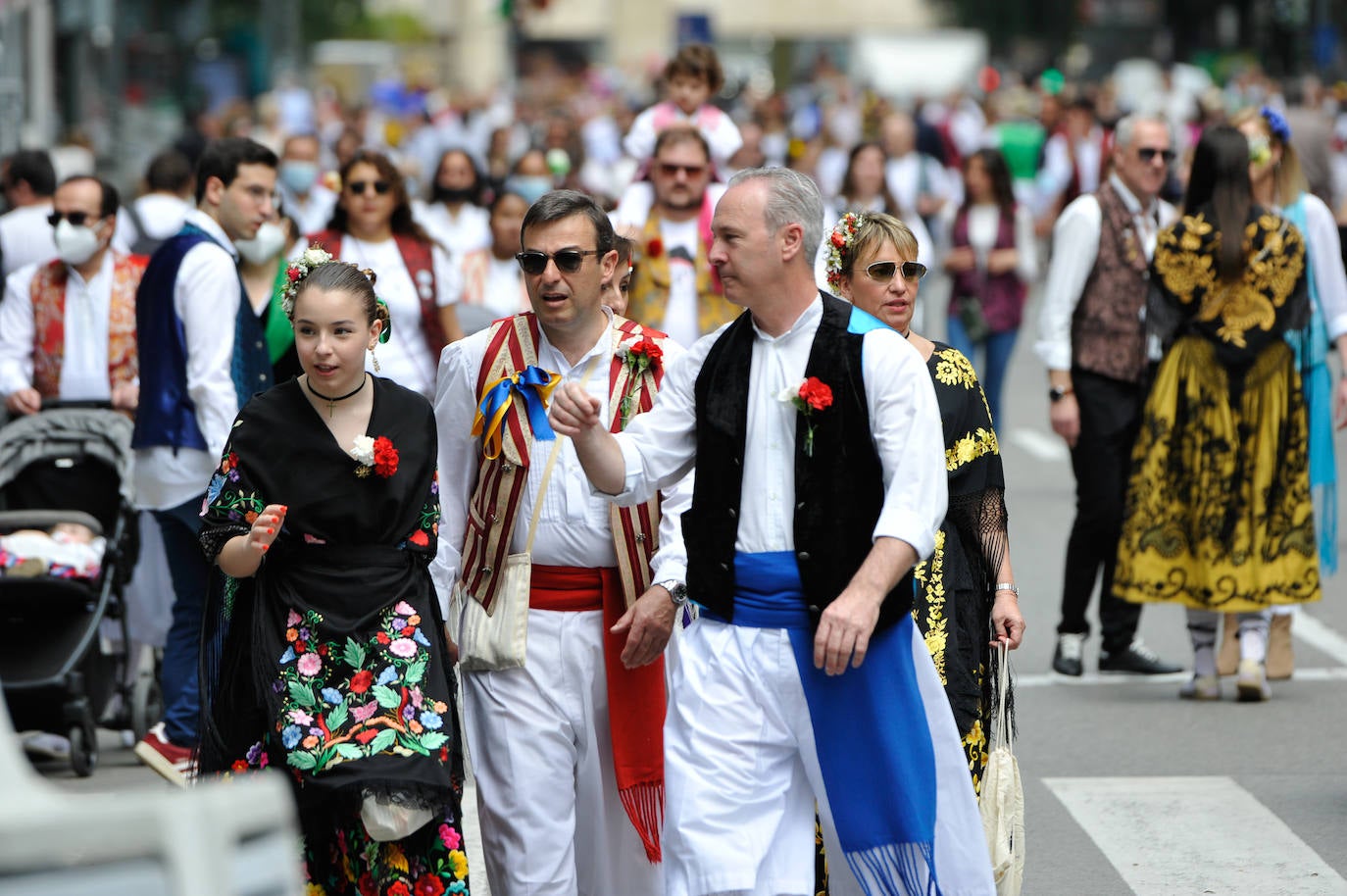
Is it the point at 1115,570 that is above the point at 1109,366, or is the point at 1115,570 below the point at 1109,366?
below

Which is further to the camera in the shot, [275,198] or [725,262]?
[275,198]

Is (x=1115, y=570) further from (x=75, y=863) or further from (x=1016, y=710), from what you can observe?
(x=75, y=863)

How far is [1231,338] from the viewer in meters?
9.02

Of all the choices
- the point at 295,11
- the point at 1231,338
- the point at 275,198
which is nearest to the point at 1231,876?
the point at 1231,338

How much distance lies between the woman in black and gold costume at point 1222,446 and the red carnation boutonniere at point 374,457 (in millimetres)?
4441

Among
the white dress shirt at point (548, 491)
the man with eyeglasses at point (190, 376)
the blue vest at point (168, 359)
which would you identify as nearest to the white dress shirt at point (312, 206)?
the man with eyeglasses at point (190, 376)

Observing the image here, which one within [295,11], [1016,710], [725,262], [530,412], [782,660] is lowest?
[1016,710]

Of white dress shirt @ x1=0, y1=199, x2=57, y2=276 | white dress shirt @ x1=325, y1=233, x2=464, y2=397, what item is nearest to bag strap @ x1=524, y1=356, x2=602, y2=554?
white dress shirt @ x1=325, y1=233, x2=464, y2=397

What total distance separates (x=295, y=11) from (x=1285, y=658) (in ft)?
176

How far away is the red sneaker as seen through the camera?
25.2 ft

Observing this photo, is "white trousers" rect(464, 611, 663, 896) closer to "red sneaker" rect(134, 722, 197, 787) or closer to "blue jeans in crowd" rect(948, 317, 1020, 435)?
"red sneaker" rect(134, 722, 197, 787)

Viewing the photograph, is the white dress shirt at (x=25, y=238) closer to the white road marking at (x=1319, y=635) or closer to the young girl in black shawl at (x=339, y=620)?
the white road marking at (x=1319, y=635)

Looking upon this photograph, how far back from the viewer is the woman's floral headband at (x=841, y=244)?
6.20m

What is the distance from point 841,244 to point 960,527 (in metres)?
0.83
